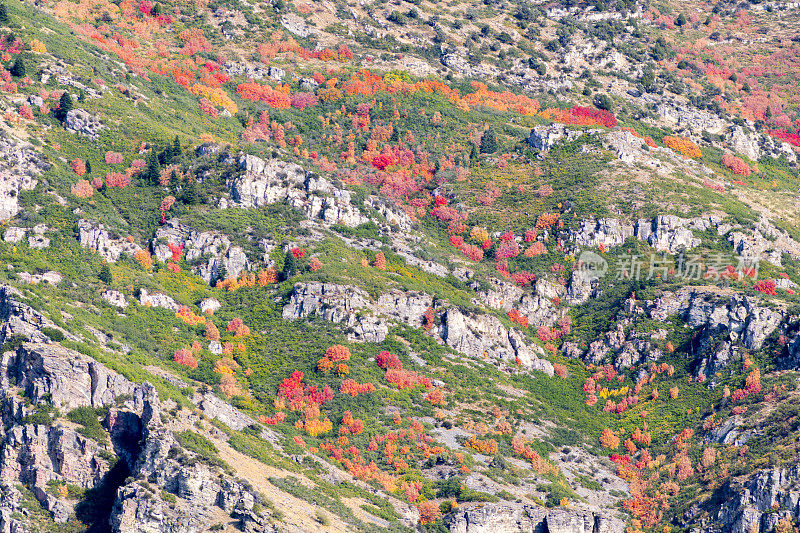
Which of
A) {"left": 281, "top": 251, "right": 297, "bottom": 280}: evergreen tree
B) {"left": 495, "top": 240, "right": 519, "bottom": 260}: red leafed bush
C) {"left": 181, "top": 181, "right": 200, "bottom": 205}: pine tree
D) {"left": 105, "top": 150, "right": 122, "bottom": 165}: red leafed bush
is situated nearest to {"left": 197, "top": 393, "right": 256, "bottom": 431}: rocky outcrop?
{"left": 281, "top": 251, "right": 297, "bottom": 280}: evergreen tree

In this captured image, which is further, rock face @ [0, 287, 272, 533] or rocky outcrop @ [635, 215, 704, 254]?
rocky outcrop @ [635, 215, 704, 254]

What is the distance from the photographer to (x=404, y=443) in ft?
381

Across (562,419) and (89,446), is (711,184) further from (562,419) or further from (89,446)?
(89,446)

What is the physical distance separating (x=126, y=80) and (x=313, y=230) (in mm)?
47349

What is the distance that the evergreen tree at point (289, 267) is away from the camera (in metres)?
137

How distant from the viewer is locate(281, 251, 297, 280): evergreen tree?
449 feet

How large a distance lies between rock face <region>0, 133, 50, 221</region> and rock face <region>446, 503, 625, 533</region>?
70088mm

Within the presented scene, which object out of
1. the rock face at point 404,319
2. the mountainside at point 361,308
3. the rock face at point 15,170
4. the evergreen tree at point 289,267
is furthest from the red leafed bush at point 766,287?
the rock face at point 15,170

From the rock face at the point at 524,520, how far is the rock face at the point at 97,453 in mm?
23081

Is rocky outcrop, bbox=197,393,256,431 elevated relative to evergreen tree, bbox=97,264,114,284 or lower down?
lower down

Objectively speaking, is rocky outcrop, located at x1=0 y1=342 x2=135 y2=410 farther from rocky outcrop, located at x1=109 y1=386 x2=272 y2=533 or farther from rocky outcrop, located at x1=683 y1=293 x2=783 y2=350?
rocky outcrop, located at x1=683 y1=293 x2=783 y2=350

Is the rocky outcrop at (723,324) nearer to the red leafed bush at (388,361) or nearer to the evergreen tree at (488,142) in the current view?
the red leafed bush at (388,361)

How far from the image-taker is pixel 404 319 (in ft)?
444

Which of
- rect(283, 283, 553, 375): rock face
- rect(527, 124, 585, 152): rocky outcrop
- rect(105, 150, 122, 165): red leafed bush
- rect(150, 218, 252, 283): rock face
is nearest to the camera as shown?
rect(283, 283, 553, 375): rock face
